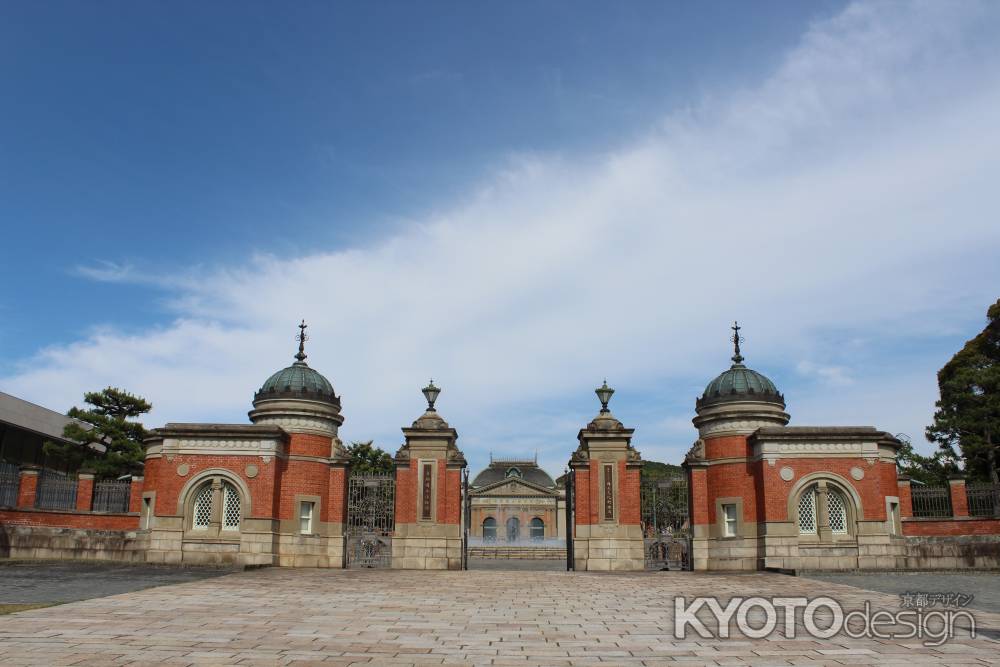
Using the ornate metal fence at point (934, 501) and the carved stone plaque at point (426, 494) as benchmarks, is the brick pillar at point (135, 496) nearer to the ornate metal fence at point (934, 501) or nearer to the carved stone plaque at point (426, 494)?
the carved stone plaque at point (426, 494)

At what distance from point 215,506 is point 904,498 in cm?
2199

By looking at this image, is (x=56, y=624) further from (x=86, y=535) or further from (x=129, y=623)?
(x=86, y=535)

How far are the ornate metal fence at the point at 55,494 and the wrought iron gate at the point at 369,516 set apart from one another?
9359 millimetres

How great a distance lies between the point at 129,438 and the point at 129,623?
94.5 ft

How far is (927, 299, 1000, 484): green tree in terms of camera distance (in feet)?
114

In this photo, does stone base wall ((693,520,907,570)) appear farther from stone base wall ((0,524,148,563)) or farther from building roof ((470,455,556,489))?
building roof ((470,455,556,489))

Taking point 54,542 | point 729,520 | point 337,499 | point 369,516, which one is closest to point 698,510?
point 729,520

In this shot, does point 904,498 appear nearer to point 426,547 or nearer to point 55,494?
point 426,547

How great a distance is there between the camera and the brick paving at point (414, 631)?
840 centimetres

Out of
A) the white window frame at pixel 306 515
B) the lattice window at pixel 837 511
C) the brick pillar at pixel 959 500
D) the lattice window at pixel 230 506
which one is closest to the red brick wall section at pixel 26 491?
the lattice window at pixel 230 506

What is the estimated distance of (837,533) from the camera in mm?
22766

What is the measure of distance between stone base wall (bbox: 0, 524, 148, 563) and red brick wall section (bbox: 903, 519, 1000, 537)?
80.6 ft

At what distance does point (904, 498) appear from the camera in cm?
2502

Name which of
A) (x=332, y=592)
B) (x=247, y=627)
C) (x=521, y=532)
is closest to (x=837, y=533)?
(x=332, y=592)
